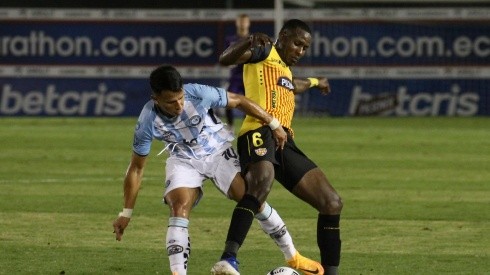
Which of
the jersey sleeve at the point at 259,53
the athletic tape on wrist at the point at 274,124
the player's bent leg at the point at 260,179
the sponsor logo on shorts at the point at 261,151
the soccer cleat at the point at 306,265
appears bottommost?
the soccer cleat at the point at 306,265

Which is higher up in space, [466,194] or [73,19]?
[466,194]

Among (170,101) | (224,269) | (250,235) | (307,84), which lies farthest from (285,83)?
(250,235)

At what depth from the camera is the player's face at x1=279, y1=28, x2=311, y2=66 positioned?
369 inches

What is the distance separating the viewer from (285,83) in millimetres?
9523

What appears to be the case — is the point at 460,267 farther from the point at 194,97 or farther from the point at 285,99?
the point at 194,97

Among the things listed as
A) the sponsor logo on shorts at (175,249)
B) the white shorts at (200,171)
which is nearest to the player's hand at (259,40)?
the white shorts at (200,171)

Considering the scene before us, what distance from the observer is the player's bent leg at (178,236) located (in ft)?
27.5

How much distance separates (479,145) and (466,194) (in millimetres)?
6724

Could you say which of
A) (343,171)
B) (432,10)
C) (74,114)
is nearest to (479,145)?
(343,171)

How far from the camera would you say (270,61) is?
950 cm

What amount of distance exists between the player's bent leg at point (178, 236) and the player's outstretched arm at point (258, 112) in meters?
0.74

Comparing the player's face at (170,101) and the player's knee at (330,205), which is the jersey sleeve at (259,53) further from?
the player's knee at (330,205)

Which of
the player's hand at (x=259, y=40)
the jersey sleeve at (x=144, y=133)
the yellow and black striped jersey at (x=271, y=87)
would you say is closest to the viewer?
the jersey sleeve at (x=144, y=133)

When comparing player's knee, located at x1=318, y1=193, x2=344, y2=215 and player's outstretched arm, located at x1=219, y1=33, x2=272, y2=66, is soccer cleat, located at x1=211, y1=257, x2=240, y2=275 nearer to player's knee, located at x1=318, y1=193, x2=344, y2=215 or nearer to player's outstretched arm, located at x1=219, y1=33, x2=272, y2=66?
player's knee, located at x1=318, y1=193, x2=344, y2=215
